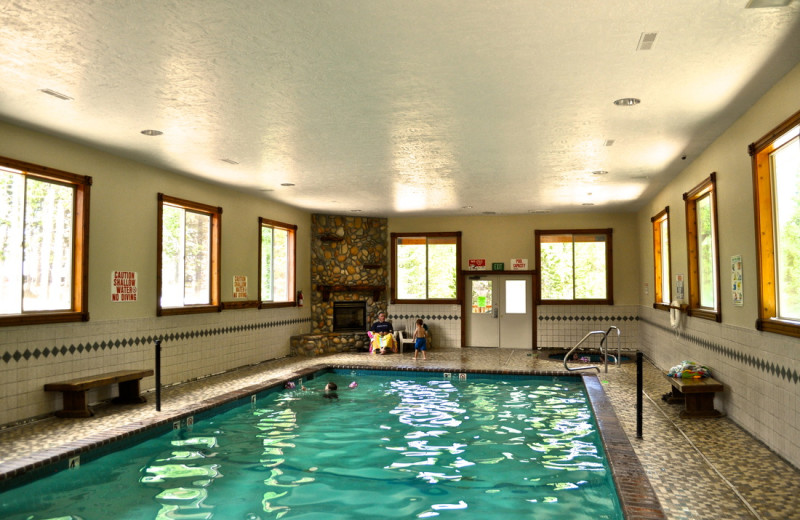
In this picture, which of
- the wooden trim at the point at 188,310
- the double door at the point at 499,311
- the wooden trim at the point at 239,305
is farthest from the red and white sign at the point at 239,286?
the double door at the point at 499,311

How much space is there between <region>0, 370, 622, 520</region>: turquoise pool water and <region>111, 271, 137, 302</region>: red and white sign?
78.9 inches

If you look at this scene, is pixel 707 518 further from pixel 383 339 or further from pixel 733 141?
pixel 383 339

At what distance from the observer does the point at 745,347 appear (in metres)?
5.79

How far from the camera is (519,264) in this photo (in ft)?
45.5

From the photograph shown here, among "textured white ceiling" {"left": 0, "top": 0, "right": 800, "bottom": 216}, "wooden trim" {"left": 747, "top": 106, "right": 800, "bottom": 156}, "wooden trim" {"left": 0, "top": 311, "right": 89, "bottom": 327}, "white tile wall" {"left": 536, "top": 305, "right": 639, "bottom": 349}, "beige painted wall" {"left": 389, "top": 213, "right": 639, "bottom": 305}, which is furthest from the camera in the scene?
"beige painted wall" {"left": 389, "top": 213, "right": 639, "bottom": 305}

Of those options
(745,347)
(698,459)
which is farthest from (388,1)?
(745,347)

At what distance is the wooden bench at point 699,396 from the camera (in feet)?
21.1

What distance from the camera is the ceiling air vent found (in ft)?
12.8

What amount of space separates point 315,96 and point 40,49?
208 cm

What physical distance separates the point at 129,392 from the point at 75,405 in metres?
0.81

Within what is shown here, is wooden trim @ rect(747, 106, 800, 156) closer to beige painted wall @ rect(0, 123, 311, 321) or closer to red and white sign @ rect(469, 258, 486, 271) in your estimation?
beige painted wall @ rect(0, 123, 311, 321)

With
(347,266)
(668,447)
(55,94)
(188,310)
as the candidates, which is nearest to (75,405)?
(188,310)

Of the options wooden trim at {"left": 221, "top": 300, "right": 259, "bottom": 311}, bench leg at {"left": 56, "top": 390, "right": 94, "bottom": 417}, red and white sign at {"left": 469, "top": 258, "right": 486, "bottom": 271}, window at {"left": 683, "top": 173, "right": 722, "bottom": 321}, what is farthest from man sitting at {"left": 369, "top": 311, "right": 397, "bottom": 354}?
bench leg at {"left": 56, "top": 390, "right": 94, "bottom": 417}

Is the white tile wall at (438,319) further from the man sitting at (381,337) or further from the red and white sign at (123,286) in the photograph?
the red and white sign at (123,286)
